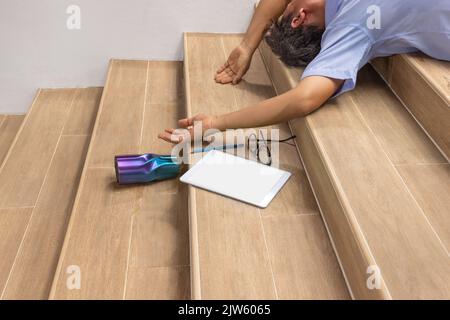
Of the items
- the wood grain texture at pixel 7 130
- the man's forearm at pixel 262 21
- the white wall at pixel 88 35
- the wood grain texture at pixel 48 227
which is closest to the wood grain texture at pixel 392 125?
the man's forearm at pixel 262 21

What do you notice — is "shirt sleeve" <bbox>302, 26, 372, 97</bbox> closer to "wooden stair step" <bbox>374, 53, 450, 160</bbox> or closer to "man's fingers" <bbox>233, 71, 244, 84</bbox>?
"wooden stair step" <bbox>374, 53, 450, 160</bbox>

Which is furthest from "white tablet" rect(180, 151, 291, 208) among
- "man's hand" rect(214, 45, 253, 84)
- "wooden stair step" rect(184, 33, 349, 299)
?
"man's hand" rect(214, 45, 253, 84)

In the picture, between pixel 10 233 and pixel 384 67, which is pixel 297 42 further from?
pixel 10 233

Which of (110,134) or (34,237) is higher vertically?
(110,134)

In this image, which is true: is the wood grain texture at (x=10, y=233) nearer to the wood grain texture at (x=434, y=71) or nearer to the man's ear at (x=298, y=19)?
the man's ear at (x=298, y=19)

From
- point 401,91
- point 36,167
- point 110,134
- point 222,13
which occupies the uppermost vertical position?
point 401,91

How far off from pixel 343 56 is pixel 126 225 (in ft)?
2.86

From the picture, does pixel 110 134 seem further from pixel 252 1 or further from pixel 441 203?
pixel 441 203

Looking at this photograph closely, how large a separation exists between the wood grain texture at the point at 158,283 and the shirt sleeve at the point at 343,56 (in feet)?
2.46

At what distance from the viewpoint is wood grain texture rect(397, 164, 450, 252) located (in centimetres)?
134
